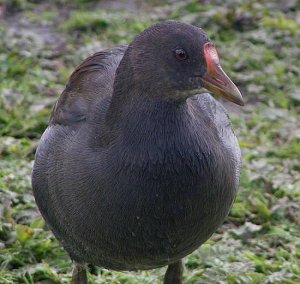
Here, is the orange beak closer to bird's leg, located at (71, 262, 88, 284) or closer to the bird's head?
the bird's head

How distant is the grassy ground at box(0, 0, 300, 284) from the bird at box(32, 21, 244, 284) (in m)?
0.91

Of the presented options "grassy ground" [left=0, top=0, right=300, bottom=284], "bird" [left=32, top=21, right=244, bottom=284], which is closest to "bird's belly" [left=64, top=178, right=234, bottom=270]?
"bird" [left=32, top=21, right=244, bottom=284]

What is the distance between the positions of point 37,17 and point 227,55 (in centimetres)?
193

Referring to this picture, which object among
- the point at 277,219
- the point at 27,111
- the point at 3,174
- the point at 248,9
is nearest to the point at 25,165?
the point at 3,174

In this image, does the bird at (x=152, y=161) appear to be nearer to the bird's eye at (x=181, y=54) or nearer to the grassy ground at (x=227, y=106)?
the bird's eye at (x=181, y=54)

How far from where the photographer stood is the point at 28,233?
5723 mm

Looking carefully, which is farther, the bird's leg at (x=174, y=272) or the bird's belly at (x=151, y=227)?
the bird's leg at (x=174, y=272)

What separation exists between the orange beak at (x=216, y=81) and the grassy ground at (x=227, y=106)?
4.91 ft

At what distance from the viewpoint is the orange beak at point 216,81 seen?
440cm

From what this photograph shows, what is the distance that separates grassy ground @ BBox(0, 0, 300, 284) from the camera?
573cm

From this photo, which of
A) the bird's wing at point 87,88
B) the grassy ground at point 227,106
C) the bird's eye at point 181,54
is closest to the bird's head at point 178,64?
the bird's eye at point 181,54

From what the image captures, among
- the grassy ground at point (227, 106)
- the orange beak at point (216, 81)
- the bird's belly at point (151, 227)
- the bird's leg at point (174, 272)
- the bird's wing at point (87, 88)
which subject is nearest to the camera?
the orange beak at point (216, 81)

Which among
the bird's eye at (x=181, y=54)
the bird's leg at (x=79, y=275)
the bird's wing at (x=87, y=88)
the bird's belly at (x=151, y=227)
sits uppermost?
the bird's eye at (x=181, y=54)

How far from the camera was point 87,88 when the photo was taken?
16.8 ft
